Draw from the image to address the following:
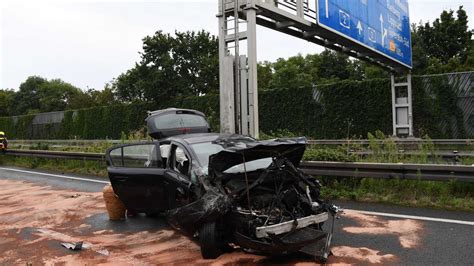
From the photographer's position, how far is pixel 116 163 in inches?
300

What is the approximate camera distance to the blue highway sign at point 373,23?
13250 millimetres

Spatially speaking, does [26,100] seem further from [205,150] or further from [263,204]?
[263,204]

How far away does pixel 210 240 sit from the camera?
5.08m

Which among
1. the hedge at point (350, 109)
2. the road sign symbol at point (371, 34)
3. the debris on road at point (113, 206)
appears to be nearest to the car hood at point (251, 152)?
the debris on road at point (113, 206)

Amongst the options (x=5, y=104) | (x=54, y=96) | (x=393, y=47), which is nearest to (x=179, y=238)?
(x=393, y=47)

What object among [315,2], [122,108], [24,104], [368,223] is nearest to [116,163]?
[368,223]

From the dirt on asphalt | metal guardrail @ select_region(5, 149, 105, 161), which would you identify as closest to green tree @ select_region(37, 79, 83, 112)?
metal guardrail @ select_region(5, 149, 105, 161)

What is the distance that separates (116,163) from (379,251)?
4569mm

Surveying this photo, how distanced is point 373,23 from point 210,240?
516 inches

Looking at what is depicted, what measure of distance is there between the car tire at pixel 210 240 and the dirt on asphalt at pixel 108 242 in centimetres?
9

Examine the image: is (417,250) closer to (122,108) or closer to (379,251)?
(379,251)

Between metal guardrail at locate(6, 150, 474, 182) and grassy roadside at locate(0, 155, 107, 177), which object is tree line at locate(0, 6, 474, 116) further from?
metal guardrail at locate(6, 150, 474, 182)

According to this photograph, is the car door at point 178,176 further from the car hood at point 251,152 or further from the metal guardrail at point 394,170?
the metal guardrail at point 394,170

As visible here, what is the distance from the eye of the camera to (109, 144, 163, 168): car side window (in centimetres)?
686
